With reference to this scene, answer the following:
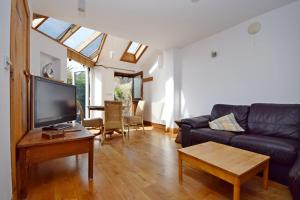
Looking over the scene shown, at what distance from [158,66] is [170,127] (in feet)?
6.73

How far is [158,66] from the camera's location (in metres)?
5.05

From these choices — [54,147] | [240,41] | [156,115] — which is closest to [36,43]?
[54,147]

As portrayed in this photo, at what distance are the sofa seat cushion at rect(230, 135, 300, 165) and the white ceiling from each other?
212 cm

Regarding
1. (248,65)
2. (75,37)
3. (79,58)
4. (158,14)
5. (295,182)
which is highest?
(75,37)

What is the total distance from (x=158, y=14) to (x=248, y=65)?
197 centimetres

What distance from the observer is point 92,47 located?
4.96 m

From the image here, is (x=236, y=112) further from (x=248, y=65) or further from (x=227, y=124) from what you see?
(x=248, y=65)

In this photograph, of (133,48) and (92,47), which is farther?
(133,48)

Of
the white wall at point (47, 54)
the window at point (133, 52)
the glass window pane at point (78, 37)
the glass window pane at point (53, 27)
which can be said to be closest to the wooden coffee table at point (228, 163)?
the white wall at point (47, 54)

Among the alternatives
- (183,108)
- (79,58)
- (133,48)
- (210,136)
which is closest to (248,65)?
(210,136)

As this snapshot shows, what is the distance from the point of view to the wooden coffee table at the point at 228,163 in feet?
4.22

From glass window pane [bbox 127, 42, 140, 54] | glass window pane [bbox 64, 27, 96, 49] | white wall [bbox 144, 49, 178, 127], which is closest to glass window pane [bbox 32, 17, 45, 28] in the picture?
glass window pane [bbox 64, 27, 96, 49]

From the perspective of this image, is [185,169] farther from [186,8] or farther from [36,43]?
[36,43]

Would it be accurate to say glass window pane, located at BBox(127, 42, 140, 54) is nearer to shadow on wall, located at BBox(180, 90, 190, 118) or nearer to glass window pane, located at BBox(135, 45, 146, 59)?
glass window pane, located at BBox(135, 45, 146, 59)
